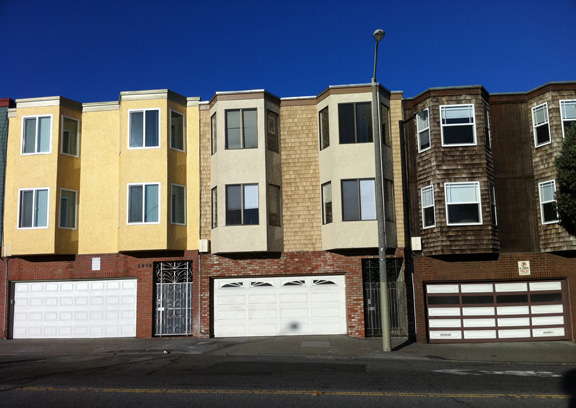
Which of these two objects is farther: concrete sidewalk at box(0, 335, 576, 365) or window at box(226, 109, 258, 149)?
window at box(226, 109, 258, 149)

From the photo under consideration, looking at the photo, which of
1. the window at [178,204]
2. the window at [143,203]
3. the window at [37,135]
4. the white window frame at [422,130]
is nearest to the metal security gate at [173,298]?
the window at [178,204]

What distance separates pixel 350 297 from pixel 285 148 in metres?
5.78

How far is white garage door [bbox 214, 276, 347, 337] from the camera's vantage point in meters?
18.3

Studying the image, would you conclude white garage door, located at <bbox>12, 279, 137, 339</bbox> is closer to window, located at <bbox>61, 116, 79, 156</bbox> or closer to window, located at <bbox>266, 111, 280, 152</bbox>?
window, located at <bbox>61, 116, 79, 156</bbox>

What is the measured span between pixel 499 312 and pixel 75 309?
14.7 metres

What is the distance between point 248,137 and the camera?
18.8 meters

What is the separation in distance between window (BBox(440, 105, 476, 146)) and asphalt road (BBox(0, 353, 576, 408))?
753 centimetres

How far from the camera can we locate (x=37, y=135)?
63.3 feet

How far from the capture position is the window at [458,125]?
1770 cm

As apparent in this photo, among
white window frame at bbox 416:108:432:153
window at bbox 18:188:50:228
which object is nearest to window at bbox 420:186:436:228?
white window frame at bbox 416:108:432:153

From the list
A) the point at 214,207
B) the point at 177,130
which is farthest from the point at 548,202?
the point at 177,130

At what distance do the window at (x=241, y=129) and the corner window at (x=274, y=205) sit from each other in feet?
5.40

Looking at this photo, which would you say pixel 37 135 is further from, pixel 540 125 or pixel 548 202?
pixel 548 202

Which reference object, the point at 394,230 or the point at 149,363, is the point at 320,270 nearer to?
the point at 394,230
